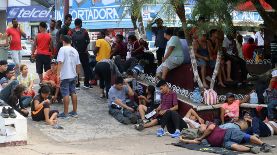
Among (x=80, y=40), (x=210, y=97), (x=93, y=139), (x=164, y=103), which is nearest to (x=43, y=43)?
(x=80, y=40)

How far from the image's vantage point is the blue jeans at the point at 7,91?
12.1m

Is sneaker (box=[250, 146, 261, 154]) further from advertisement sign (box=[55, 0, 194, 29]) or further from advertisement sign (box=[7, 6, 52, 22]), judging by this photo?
advertisement sign (box=[7, 6, 52, 22])

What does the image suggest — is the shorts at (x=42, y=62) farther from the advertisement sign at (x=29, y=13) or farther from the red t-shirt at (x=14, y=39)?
the advertisement sign at (x=29, y=13)

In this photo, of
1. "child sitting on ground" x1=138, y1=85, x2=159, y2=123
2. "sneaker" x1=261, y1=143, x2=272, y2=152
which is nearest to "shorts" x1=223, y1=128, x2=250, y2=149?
"sneaker" x1=261, y1=143, x2=272, y2=152

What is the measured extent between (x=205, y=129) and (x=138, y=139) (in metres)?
1.47

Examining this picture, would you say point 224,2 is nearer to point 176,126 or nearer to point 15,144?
point 176,126

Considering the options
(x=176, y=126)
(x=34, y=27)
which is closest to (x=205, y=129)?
(x=176, y=126)

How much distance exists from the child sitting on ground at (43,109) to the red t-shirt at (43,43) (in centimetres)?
308

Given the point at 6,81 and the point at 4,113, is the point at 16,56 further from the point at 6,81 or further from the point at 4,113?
the point at 4,113

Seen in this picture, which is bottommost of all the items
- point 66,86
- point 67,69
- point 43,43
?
point 66,86

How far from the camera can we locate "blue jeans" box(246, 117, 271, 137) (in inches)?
444

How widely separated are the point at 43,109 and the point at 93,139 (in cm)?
142

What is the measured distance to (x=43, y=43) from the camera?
579 inches

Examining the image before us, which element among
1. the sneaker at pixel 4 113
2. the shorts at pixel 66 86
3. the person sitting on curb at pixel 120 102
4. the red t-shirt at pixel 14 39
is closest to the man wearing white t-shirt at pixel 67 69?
the shorts at pixel 66 86
